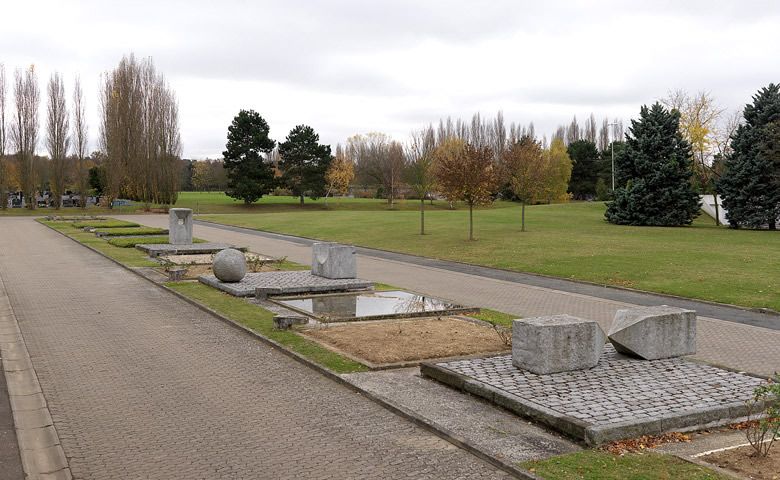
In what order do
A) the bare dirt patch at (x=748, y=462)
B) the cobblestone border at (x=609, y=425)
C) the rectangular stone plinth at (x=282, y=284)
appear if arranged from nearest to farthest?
1. the bare dirt patch at (x=748, y=462)
2. the cobblestone border at (x=609, y=425)
3. the rectangular stone plinth at (x=282, y=284)

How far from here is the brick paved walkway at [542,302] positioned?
10781mm

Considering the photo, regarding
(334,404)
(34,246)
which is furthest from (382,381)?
(34,246)

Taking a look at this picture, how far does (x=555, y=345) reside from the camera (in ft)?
28.8

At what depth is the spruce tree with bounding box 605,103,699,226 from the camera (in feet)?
142

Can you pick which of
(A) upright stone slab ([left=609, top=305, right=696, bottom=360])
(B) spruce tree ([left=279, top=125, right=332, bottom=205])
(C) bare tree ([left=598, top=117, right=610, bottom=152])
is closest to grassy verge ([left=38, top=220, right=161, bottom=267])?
(A) upright stone slab ([left=609, top=305, right=696, bottom=360])

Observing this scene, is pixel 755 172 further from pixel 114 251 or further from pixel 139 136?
pixel 139 136

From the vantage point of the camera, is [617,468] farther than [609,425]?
No

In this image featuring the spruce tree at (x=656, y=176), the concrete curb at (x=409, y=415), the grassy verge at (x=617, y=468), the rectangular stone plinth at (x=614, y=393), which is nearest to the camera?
the grassy verge at (x=617, y=468)

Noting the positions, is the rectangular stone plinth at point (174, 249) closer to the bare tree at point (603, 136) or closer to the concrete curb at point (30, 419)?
the concrete curb at point (30, 419)

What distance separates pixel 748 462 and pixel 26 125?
68455mm

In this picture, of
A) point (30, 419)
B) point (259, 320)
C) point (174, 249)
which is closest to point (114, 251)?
point (174, 249)

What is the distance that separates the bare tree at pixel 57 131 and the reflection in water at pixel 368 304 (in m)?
56.8

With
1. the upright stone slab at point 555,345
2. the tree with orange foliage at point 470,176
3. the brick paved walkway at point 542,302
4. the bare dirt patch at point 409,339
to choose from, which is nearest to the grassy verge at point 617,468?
the upright stone slab at point 555,345

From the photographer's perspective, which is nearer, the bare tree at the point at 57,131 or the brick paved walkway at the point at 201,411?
the brick paved walkway at the point at 201,411
